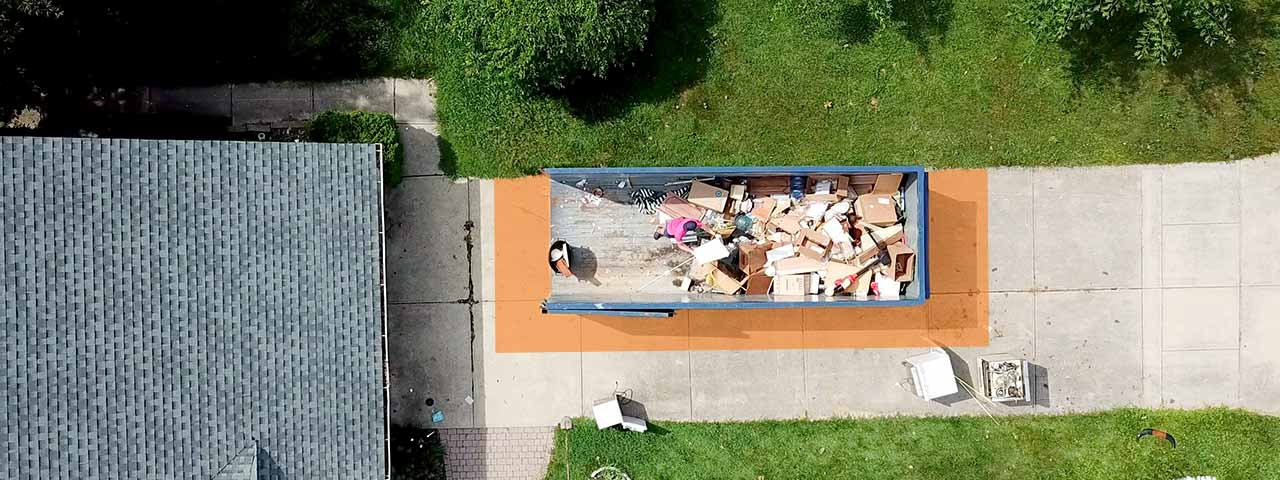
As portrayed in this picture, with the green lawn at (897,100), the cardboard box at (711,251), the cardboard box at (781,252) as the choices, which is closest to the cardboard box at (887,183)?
the green lawn at (897,100)

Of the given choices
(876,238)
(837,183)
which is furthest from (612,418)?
(837,183)

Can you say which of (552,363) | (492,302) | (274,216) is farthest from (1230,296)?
(274,216)

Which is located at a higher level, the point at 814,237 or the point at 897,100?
the point at 897,100

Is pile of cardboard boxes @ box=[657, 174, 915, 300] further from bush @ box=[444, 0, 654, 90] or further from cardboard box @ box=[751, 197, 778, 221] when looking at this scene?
bush @ box=[444, 0, 654, 90]

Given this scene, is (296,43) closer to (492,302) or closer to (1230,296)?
(492,302)

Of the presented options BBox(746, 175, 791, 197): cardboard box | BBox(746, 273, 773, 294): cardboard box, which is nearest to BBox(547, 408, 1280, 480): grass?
BBox(746, 273, 773, 294): cardboard box

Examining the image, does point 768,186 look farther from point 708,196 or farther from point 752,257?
point 752,257
